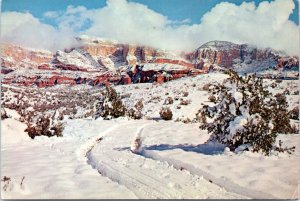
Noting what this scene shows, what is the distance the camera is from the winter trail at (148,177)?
5.60m

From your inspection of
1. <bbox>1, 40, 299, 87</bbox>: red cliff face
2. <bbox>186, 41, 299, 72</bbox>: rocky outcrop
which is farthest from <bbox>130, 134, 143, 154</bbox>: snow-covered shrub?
<bbox>186, 41, 299, 72</bbox>: rocky outcrop

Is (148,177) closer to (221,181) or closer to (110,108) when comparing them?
(221,181)

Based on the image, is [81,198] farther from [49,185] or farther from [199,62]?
[199,62]

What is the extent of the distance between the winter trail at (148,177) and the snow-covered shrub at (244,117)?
5.43 ft

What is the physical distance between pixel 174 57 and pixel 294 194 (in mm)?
71993

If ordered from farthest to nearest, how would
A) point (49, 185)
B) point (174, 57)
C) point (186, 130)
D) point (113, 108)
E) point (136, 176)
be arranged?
point (174, 57) < point (113, 108) < point (186, 130) < point (136, 176) < point (49, 185)

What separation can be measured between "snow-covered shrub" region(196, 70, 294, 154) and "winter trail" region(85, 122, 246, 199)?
166cm

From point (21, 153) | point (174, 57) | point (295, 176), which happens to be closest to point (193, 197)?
point (295, 176)

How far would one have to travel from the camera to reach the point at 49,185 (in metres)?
5.86

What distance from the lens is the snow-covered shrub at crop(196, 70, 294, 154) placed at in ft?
25.9

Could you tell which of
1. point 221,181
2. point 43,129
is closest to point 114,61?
point 43,129

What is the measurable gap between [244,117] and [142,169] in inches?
99.5

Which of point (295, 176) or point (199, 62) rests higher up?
point (199, 62)

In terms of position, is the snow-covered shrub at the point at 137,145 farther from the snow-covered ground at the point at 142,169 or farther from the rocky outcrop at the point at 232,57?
the rocky outcrop at the point at 232,57
